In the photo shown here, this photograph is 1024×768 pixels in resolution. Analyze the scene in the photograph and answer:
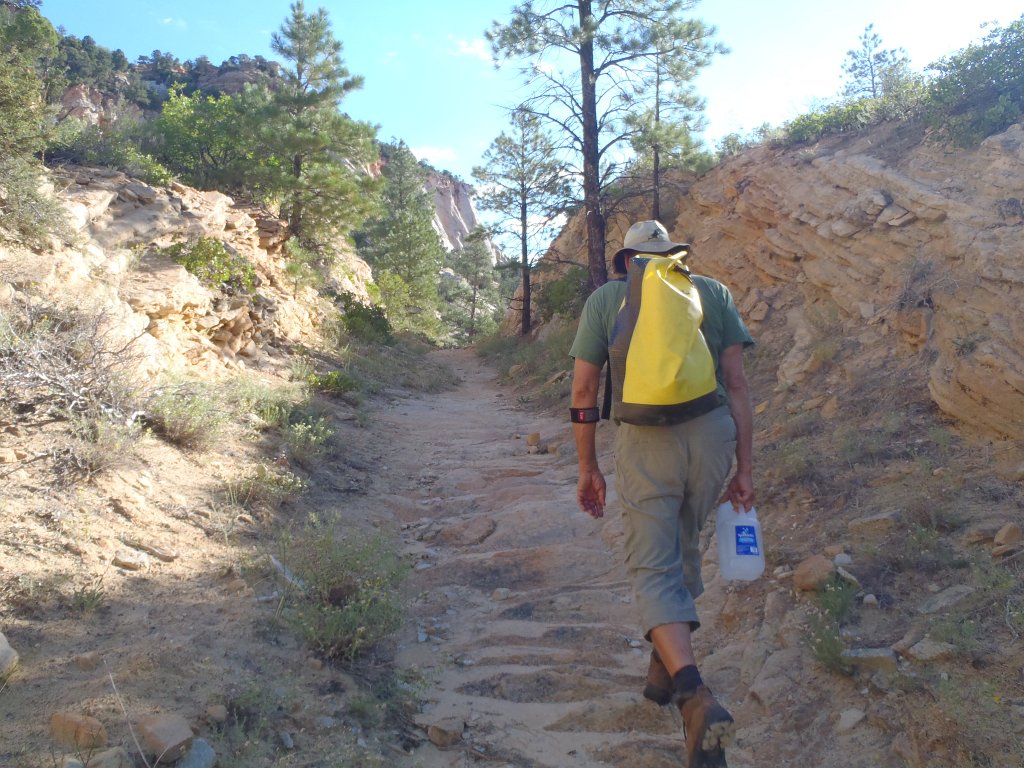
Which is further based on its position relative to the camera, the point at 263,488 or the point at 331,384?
the point at 331,384

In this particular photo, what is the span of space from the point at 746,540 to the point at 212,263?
25.8 ft

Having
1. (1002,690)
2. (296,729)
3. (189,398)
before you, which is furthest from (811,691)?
(189,398)

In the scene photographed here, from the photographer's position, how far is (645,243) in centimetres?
299

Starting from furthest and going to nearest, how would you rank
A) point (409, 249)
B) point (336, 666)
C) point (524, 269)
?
point (409, 249), point (524, 269), point (336, 666)

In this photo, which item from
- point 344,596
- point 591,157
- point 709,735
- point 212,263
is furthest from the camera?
point 591,157

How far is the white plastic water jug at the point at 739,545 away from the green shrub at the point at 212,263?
7417 millimetres

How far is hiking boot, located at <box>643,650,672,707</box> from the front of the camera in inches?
112

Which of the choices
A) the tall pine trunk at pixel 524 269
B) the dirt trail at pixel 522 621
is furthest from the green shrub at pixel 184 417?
the tall pine trunk at pixel 524 269

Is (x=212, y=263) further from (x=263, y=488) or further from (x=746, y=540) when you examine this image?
(x=746, y=540)

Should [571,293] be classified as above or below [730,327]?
above

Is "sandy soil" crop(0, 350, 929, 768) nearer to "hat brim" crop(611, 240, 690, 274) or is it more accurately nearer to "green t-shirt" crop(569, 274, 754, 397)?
"green t-shirt" crop(569, 274, 754, 397)

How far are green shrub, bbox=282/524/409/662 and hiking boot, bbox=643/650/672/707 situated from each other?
121cm

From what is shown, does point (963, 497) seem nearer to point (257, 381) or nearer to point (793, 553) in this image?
point (793, 553)

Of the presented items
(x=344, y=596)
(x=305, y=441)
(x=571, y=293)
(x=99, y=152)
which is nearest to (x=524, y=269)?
(x=571, y=293)
